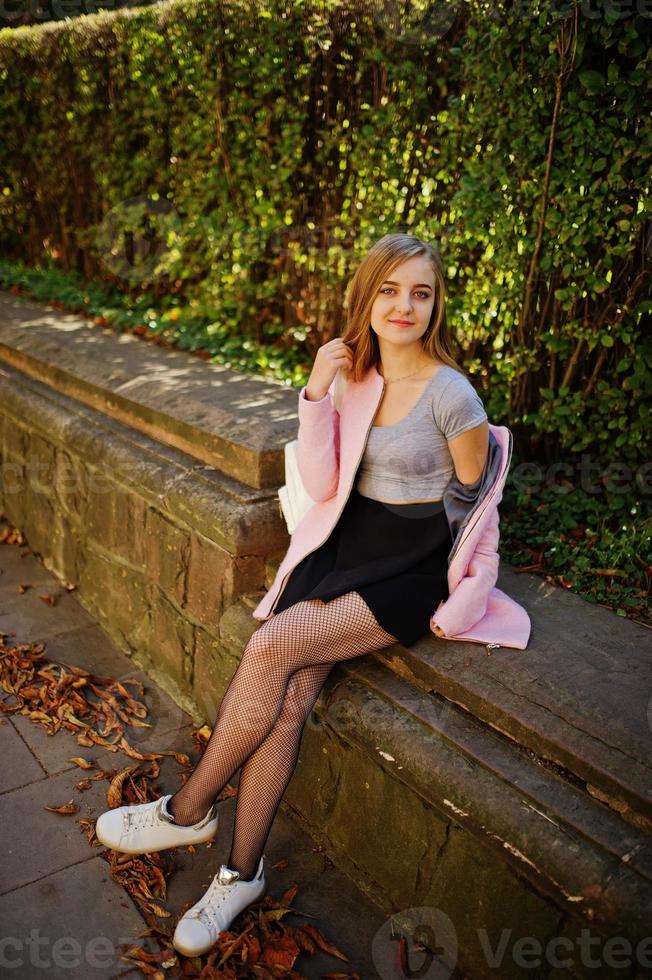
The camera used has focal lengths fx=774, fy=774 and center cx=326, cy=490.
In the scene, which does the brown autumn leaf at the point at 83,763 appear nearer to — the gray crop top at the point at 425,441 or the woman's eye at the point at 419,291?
the gray crop top at the point at 425,441

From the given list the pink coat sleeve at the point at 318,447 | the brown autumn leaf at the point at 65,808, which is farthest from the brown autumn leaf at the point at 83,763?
the pink coat sleeve at the point at 318,447

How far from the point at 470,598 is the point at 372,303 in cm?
87

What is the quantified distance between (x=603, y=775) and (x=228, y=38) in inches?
169

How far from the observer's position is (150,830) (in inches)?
84.8

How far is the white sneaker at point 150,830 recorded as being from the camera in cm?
215

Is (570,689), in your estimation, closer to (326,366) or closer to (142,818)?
(326,366)

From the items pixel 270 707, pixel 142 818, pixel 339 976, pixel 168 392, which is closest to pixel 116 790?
pixel 142 818

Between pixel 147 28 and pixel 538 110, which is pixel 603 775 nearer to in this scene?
pixel 538 110

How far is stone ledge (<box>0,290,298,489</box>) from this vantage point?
9.13 ft

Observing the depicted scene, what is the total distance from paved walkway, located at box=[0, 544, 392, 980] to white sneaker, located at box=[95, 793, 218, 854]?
0.31ft

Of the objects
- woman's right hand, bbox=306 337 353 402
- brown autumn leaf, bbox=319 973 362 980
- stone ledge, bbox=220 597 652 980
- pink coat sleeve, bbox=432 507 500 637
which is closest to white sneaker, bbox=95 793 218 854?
stone ledge, bbox=220 597 652 980

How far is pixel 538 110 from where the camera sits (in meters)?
2.79

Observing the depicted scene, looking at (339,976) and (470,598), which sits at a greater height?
(470,598)

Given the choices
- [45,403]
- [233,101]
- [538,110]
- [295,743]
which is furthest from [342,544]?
[233,101]
